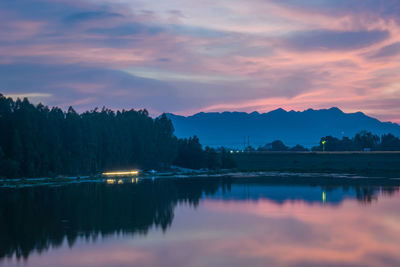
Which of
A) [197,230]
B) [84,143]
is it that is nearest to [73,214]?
[197,230]

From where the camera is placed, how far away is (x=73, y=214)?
4509 centimetres

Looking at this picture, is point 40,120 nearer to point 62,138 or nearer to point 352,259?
point 62,138

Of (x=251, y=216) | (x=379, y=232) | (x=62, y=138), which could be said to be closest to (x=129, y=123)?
(x=62, y=138)

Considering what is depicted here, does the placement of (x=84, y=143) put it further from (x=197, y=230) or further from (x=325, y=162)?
(x=325, y=162)

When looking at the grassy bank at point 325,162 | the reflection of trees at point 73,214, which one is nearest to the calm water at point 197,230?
the reflection of trees at point 73,214

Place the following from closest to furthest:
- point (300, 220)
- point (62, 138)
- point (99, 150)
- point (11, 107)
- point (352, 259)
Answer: point (352, 259) < point (300, 220) < point (11, 107) < point (62, 138) < point (99, 150)

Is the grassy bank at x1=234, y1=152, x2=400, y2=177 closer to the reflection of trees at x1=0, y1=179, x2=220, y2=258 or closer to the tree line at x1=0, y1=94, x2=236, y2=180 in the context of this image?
the tree line at x1=0, y1=94, x2=236, y2=180

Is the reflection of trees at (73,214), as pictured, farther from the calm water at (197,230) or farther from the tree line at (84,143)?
the tree line at (84,143)

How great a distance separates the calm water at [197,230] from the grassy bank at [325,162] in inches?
2824

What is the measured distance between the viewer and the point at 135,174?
364 ft

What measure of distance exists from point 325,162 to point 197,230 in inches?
4514

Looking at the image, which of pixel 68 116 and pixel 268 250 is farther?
pixel 68 116

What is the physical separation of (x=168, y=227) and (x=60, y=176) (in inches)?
2200

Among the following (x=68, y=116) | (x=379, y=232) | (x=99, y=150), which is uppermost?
(x=68, y=116)
